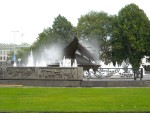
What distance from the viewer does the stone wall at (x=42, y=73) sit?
29.8m

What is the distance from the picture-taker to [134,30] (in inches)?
2694

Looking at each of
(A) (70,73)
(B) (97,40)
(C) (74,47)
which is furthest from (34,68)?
(B) (97,40)

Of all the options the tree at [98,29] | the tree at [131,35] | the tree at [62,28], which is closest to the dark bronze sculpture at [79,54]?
the tree at [131,35]

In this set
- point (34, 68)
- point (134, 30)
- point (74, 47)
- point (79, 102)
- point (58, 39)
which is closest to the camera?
point (79, 102)

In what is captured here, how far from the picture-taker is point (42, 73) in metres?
→ 30.4

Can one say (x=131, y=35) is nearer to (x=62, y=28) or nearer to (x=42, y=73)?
(x=62, y=28)

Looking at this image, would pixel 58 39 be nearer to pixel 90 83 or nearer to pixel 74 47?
pixel 74 47

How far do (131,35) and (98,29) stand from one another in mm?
13184

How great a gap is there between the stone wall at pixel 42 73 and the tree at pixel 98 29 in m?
47.7

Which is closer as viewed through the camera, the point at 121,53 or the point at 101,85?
the point at 101,85

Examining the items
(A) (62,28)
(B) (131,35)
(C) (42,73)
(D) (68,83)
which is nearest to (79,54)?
(C) (42,73)

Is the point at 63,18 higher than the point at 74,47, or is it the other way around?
the point at 63,18

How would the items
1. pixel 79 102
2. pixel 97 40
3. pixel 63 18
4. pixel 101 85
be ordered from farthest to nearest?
1. pixel 63 18
2. pixel 97 40
3. pixel 101 85
4. pixel 79 102

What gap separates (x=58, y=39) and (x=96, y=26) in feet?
29.6
